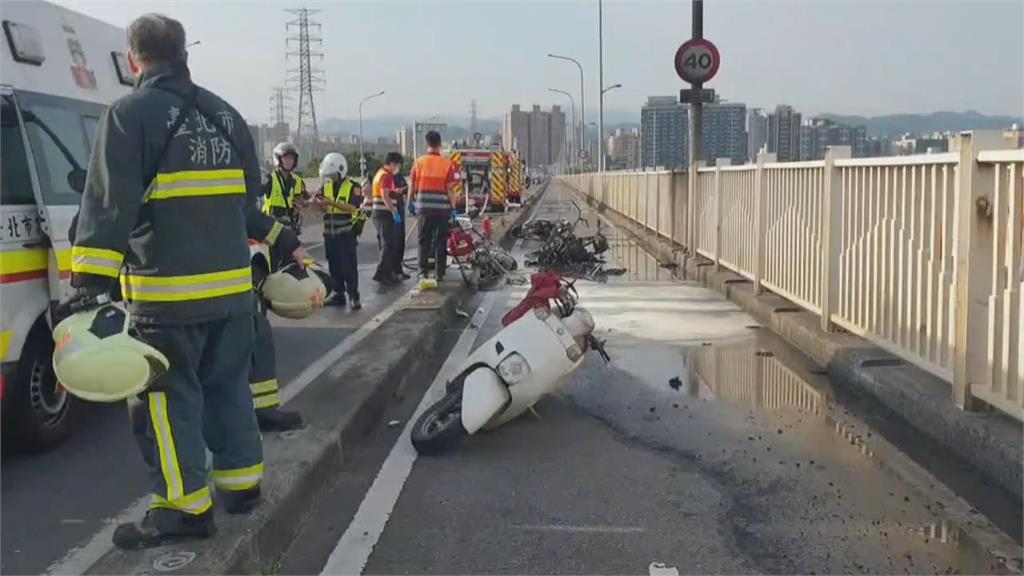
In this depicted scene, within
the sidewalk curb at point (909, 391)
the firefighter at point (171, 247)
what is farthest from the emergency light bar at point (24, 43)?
the sidewalk curb at point (909, 391)

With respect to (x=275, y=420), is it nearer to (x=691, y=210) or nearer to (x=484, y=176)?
(x=691, y=210)

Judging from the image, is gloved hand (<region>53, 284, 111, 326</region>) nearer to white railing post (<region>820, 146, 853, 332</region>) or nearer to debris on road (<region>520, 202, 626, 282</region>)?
white railing post (<region>820, 146, 853, 332</region>)

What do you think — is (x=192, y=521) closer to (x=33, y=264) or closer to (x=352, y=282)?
(x=33, y=264)

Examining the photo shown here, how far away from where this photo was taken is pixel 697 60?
15.1 m

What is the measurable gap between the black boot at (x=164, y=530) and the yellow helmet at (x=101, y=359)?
550 millimetres

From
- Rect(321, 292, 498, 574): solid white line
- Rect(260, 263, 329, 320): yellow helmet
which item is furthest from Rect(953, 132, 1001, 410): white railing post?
Rect(260, 263, 329, 320): yellow helmet

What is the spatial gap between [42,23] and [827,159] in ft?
19.4

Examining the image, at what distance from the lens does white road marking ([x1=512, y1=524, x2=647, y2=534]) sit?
175 inches

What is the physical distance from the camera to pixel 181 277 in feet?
12.4

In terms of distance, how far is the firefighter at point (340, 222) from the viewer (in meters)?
11.3

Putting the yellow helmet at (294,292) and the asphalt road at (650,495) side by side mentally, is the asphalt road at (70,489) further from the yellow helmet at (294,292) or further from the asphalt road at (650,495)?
the yellow helmet at (294,292)

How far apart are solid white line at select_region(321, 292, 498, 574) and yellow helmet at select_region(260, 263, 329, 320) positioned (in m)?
1.01

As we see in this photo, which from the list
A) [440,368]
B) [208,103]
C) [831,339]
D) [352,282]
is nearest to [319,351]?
[440,368]

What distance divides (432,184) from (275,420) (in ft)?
22.8
